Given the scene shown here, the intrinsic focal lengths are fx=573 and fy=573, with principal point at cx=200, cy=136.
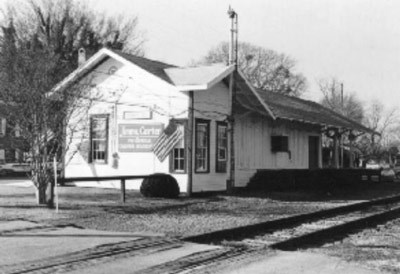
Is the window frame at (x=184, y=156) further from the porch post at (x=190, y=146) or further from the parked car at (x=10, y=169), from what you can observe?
the parked car at (x=10, y=169)

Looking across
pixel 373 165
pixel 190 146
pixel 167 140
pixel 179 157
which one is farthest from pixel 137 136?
pixel 373 165

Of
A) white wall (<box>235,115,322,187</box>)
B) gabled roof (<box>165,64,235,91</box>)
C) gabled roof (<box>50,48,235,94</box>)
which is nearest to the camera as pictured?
gabled roof (<box>165,64,235,91</box>)

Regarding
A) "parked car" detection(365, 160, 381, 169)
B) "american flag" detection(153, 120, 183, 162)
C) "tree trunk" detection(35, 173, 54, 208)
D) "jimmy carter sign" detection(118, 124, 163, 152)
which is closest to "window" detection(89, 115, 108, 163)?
"jimmy carter sign" detection(118, 124, 163, 152)

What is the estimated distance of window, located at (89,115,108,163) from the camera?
65.6ft

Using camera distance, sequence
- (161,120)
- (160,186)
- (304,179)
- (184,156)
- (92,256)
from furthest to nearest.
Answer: (304,179), (161,120), (184,156), (160,186), (92,256)

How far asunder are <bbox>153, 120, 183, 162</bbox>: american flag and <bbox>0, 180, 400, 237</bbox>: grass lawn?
5.16 feet

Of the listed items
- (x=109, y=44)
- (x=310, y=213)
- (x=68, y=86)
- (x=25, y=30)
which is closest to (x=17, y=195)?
(x=68, y=86)

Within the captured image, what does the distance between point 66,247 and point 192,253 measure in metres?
1.81

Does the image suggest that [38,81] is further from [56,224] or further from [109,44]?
Result: [109,44]

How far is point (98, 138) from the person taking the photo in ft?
66.2

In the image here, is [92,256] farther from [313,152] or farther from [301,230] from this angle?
[313,152]

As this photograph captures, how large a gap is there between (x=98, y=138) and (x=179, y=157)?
3420mm

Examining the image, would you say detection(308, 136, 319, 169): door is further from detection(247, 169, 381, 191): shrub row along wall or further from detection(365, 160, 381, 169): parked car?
detection(365, 160, 381, 169): parked car

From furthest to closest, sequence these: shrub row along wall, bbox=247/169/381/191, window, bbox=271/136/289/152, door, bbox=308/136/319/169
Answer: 1. door, bbox=308/136/319/169
2. window, bbox=271/136/289/152
3. shrub row along wall, bbox=247/169/381/191
